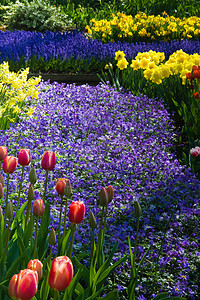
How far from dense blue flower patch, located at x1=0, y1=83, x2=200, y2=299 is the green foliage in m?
5.44

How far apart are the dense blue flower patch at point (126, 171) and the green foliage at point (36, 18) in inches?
214

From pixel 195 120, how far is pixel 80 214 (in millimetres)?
2811

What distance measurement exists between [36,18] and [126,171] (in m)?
7.59

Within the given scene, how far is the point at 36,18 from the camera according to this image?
31.9ft

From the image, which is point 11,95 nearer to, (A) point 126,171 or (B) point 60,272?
(A) point 126,171

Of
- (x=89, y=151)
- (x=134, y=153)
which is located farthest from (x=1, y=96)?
(x=134, y=153)

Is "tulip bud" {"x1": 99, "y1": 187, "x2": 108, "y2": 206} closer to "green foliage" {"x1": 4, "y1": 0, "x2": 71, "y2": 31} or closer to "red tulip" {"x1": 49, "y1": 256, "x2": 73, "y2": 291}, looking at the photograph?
"red tulip" {"x1": 49, "y1": 256, "x2": 73, "y2": 291}

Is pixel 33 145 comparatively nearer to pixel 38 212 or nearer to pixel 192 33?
pixel 38 212

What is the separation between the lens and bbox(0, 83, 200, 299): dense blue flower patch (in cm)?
230

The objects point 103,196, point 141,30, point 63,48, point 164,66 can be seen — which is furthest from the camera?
point 141,30

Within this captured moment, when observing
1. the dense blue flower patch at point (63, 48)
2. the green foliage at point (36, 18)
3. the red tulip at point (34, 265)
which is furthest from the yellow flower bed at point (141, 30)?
the red tulip at point (34, 265)

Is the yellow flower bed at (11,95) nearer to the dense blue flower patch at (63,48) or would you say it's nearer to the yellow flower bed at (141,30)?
the dense blue flower patch at (63,48)

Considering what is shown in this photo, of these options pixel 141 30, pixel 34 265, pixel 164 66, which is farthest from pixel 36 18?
pixel 34 265

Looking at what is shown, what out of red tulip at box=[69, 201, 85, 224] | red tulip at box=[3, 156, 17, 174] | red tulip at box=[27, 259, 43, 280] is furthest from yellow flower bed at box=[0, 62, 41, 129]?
red tulip at box=[27, 259, 43, 280]
